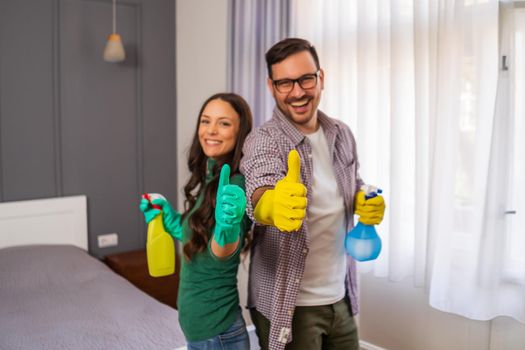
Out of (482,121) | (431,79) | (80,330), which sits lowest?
(80,330)

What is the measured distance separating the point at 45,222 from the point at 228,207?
7.17ft

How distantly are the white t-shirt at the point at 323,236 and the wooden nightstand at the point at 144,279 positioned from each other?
1.78m

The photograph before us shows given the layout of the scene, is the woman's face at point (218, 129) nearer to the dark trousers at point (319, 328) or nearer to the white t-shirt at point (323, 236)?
the white t-shirt at point (323, 236)

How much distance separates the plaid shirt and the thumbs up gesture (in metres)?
0.10

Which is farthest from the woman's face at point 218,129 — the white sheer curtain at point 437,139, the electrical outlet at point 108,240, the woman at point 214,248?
the electrical outlet at point 108,240

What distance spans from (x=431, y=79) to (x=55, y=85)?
6.87ft

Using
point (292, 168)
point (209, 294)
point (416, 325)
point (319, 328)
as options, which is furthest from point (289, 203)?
point (416, 325)

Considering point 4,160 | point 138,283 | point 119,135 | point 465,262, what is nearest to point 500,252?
point 465,262

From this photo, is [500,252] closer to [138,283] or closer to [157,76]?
[138,283]

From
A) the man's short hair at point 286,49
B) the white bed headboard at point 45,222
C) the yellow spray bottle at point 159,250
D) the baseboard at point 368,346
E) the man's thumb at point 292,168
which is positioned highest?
the man's short hair at point 286,49

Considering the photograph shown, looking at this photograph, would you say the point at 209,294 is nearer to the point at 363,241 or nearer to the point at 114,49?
the point at 363,241

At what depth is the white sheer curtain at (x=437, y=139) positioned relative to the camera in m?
1.80

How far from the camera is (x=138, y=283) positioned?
2.95 m

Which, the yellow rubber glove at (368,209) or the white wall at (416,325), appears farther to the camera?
the white wall at (416,325)
